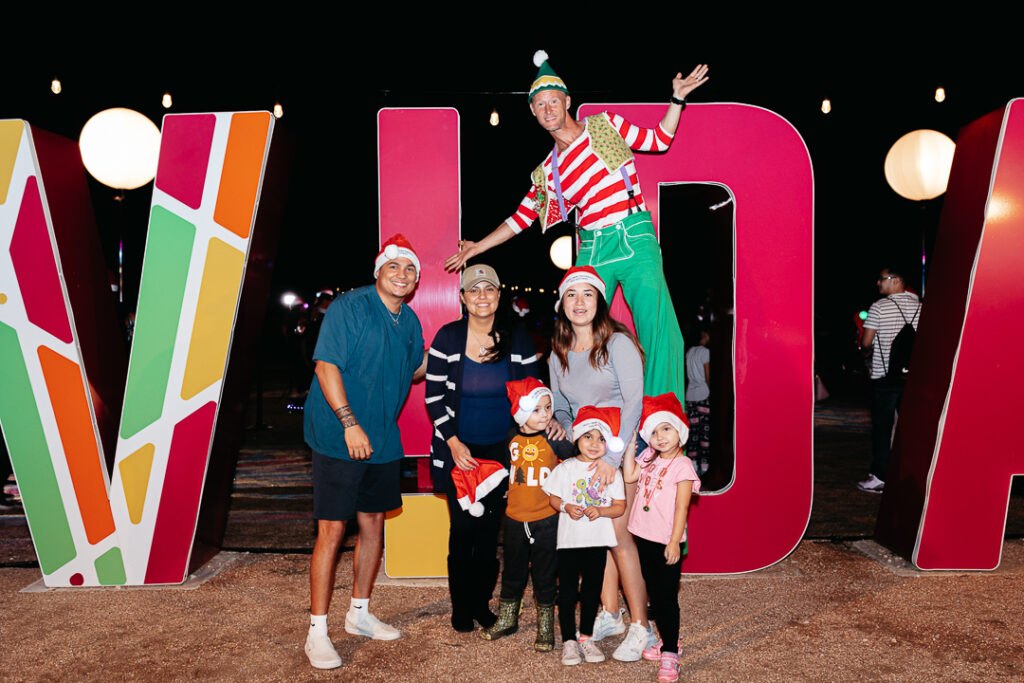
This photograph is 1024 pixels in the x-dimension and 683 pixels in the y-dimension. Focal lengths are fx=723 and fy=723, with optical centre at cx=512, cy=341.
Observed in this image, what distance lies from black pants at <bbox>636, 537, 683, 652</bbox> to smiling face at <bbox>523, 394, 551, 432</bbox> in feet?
2.26

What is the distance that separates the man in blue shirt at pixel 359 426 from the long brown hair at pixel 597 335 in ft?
2.52

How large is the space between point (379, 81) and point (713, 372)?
568 centimetres

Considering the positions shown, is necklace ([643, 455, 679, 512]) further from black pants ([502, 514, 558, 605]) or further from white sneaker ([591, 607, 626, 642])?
white sneaker ([591, 607, 626, 642])

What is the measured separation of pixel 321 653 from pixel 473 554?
33.9 inches

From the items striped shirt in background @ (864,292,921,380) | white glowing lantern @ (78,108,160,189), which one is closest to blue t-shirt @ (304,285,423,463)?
white glowing lantern @ (78,108,160,189)

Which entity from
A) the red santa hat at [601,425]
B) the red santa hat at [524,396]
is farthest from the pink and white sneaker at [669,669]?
the red santa hat at [524,396]

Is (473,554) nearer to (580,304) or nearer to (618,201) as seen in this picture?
(580,304)

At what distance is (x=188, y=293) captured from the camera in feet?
13.6

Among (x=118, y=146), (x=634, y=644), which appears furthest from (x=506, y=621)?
(x=118, y=146)

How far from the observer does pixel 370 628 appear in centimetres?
354

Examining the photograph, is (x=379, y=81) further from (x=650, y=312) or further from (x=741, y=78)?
(x=650, y=312)

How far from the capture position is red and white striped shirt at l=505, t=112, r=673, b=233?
12.8ft

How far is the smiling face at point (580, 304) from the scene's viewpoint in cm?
340

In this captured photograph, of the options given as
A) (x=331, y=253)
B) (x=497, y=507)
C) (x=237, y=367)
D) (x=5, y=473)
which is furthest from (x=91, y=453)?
(x=331, y=253)
